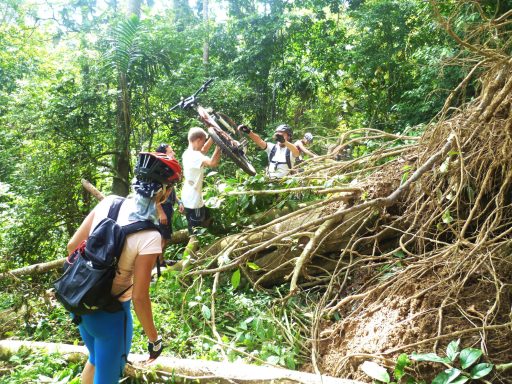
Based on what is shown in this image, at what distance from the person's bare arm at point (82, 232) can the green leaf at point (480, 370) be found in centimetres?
217

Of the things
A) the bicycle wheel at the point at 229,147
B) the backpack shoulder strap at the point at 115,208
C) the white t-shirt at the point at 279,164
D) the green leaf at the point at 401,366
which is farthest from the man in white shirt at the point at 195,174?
the green leaf at the point at 401,366

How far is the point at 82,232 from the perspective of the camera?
7.45ft

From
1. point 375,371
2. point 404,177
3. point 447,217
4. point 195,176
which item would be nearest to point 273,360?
point 375,371

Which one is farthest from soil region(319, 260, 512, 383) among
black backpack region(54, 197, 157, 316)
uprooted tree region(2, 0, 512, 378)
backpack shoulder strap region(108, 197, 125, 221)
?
backpack shoulder strap region(108, 197, 125, 221)

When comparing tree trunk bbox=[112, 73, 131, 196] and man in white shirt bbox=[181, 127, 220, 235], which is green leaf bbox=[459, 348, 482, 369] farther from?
tree trunk bbox=[112, 73, 131, 196]

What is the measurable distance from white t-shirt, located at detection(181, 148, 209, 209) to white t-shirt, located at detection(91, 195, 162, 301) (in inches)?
99.9

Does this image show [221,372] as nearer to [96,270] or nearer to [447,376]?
[96,270]

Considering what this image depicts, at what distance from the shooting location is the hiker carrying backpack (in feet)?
6.40

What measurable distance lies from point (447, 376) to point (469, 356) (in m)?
0.18

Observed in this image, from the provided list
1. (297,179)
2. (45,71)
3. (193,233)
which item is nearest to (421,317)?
(297,179)

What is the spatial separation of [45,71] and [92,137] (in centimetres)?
420

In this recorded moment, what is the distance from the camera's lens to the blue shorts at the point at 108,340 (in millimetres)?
2109

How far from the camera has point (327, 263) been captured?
421cm

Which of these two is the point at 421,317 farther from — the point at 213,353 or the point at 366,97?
the point at 366,97
